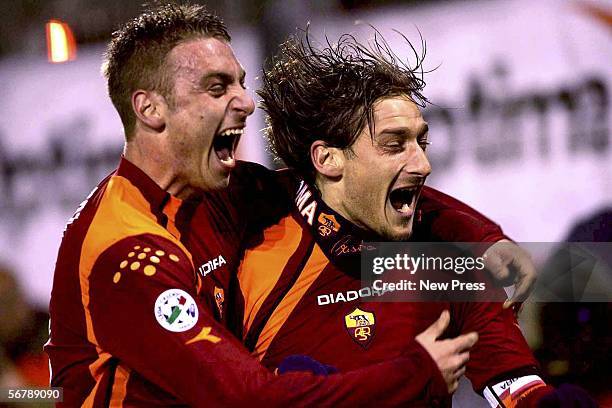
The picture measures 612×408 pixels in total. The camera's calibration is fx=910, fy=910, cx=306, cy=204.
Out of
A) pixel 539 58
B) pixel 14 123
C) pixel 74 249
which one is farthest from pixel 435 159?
pixel 14 123

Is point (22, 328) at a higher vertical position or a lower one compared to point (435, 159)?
lower

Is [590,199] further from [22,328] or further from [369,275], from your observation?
[22,328]

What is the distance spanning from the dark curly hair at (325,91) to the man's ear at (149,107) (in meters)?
0.27

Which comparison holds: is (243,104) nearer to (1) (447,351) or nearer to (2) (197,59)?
(2) (197,59)

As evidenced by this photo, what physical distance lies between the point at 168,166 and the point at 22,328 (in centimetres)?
74

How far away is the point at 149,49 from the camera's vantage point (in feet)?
6.49

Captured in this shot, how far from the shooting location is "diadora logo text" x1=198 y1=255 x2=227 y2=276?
1941 millimetres

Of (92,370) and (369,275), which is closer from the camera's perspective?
(92,370)

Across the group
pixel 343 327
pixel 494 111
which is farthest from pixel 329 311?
pixel 494 111

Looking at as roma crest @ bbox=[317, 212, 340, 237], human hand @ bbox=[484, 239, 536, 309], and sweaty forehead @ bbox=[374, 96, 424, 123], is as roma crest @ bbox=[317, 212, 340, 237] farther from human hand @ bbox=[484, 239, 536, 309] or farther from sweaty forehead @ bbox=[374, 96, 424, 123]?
human hand @ bbox=[484, 239, 536, 309]

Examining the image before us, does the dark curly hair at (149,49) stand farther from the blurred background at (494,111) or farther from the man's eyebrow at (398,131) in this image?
the man's eyebrow at (398,131)

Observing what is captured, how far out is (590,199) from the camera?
225cm

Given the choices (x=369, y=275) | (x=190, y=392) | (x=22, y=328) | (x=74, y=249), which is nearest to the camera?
(x=190, y=392)

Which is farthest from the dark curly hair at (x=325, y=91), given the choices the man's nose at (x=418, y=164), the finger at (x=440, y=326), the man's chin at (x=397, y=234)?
the finger at (x=440, y=326)
